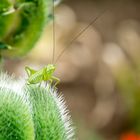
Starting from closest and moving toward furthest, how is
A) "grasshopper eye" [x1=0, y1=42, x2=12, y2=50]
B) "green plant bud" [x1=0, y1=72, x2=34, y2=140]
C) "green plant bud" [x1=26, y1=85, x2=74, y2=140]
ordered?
1. "green plant bud" [x1=0, y1=72, x2=34, y2=140]
2. "green plant bud" [x1=26, y1=85, x2=74, y2=140]
3. "grasshopper eye" [x1=0, y1=42, x2=12, y2=50]

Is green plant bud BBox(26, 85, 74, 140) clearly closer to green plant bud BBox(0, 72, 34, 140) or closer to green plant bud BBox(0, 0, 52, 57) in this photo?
green plant bud BBox(0, 72, 34, 140)

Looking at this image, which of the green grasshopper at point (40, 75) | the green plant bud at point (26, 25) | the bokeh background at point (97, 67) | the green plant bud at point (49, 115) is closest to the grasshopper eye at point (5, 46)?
the green plant bud at point (26, 25)

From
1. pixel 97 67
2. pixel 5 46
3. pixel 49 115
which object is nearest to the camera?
pixel 49 115

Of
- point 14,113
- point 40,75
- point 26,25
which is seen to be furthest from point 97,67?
point 14,113

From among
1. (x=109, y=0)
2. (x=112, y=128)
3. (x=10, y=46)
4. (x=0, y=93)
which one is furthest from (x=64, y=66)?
(x=0, y=93)

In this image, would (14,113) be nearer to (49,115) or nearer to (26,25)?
(49,115)

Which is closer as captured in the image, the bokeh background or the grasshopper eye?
the grasshopper eye

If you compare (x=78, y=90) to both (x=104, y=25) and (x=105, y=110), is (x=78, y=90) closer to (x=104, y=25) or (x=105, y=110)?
(x=105, y=110)

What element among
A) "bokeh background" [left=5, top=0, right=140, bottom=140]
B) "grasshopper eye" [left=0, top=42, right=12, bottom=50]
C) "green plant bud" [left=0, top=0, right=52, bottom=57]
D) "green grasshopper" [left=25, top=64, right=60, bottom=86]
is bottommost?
"bokeh background" [left=5, top=0, right=140, bottom=140]

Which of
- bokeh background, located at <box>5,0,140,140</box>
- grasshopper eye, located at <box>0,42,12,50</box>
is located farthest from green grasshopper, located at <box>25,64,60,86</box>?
bokeh background, located at <box>5,0,140,140</box>
